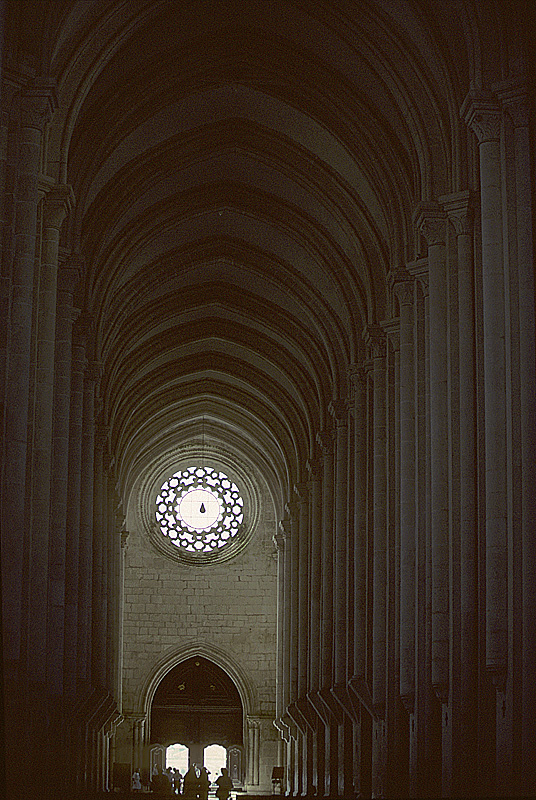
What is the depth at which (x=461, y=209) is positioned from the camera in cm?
1734

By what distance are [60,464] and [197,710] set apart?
2150cm

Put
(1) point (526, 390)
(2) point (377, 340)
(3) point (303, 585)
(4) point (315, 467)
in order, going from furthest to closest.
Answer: (3) point (303, 585) < (4) point (315, 467) < (2) point (377, 340) < (1) point (526, 390)

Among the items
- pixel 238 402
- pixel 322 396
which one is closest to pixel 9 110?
pixel 322 396

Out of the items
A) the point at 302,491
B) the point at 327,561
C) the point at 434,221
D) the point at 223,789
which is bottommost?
the point at 223,789

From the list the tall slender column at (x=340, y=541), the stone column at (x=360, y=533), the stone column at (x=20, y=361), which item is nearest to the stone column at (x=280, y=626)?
the tall slender column at (x=340, y=541)

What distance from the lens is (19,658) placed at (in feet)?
48.5

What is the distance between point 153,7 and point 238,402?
799 inches

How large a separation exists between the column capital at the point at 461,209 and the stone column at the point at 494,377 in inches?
67.2

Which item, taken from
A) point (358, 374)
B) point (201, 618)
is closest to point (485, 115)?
point (358, 374)

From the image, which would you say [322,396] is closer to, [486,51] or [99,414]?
[99,414]

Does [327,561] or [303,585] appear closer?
[327,561]

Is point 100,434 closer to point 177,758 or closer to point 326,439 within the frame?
point 326,439

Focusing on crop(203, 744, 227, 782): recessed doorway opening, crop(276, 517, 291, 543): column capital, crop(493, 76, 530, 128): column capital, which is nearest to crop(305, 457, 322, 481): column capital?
crop(276, 517, 291, 543): column capital

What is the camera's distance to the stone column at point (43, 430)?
1708cm
